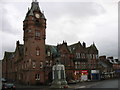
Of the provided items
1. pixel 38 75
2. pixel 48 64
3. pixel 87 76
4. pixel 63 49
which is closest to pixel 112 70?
pixel 87 76

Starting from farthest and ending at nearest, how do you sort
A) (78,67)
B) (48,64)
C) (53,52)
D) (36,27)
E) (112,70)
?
(112,70), (78,67), (53,52), (48,64), (36,27)

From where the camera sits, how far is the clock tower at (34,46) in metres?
44.5

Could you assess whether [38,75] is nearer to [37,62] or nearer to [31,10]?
[37,62]

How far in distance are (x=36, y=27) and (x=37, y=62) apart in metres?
10.2

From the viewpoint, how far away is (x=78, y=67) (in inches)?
2301

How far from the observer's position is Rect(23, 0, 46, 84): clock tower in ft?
146

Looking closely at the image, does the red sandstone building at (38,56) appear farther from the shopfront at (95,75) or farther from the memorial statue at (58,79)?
the memorial statue at (58,79)

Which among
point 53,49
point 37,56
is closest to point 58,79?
point 37,56

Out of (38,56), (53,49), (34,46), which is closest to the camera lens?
(34,46)

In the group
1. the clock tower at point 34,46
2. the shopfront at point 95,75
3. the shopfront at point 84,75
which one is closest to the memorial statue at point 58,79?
the clock tower at point 34,46

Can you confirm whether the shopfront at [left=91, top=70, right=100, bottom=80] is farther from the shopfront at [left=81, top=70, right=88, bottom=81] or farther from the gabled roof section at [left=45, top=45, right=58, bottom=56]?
the gabled roof section at [left=45, top=45, right=58, bottom=56]

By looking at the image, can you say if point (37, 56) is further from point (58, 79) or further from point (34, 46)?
point (58, 79)

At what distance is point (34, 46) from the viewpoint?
45281mm

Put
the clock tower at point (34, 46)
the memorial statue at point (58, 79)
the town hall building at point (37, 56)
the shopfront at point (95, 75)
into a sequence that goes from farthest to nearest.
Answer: the shopfront at point (95, 75) < the town hall building at point (37, 56) < the clock tower at point (34, 46) < the memorial statue at point (58, 79)
